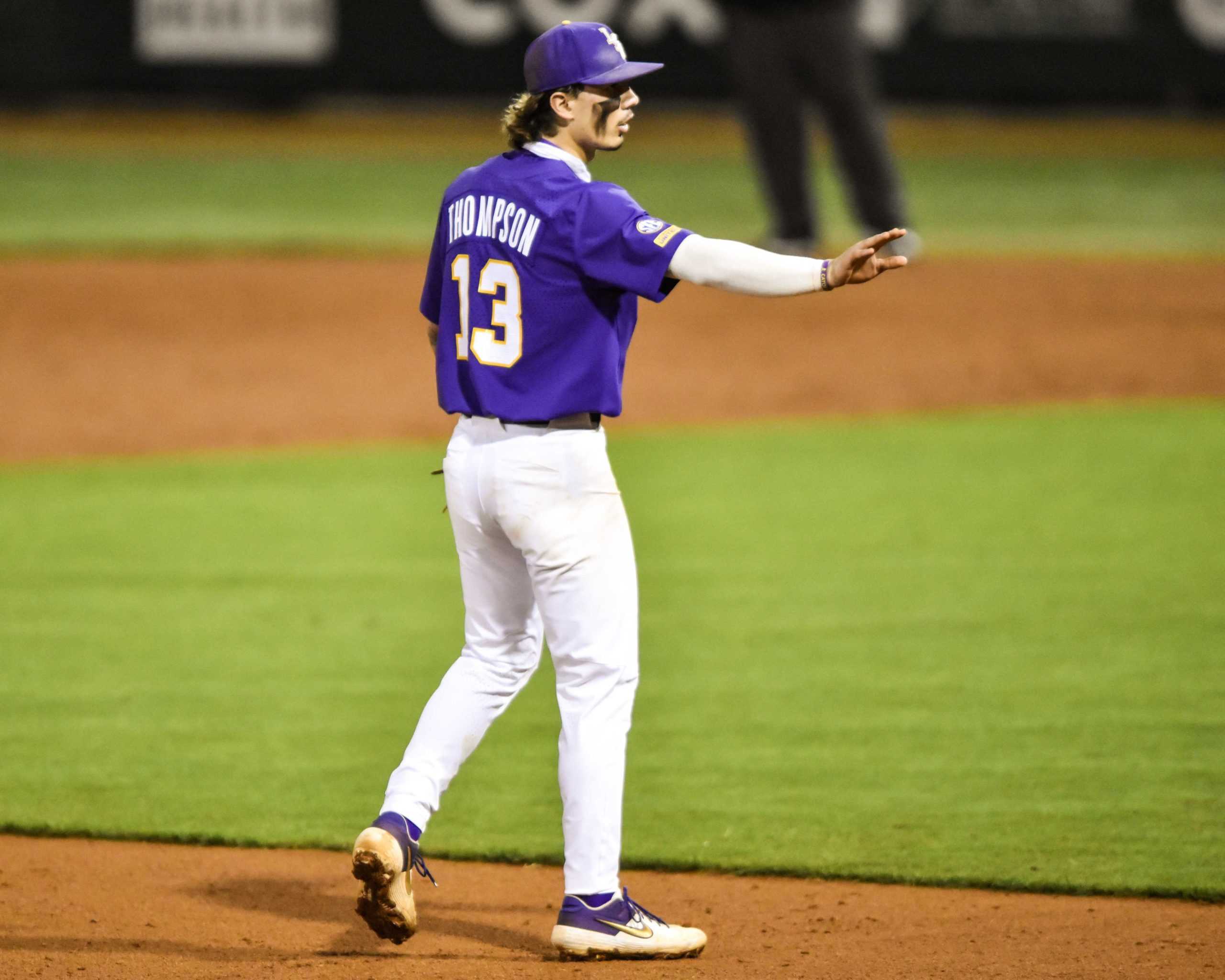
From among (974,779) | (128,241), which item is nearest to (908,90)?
(128,241)

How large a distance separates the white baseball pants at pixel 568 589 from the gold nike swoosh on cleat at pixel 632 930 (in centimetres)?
6

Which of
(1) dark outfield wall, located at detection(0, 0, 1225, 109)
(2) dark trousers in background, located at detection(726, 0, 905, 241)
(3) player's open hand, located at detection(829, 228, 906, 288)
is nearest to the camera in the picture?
(3) player's open hand, located at detection(829, 228, 906, 288)

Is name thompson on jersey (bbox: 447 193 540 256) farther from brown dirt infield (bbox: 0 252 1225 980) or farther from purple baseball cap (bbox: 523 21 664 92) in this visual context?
brown dirt infield (bbox: 0 252 1225 980)

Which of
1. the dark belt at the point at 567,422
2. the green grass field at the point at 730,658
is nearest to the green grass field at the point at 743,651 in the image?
the green grass field at the point at 730,658

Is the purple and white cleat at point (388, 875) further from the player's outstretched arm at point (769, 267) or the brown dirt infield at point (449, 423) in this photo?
the player's outstretched arm at point (769, 267)

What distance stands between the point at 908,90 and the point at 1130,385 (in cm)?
983

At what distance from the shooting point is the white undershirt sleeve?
Result: 3.51 m

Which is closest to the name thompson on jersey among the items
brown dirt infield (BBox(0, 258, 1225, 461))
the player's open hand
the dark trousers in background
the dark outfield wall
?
the player's open hand

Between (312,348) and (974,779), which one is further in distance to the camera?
(312,348)

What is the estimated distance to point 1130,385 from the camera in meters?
11.1

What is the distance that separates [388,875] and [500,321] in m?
1.10

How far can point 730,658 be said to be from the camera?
20.9ft

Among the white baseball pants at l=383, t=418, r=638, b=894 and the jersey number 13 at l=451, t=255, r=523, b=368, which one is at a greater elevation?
the jersey number 13 at l=451, t=255, r=523, b=368

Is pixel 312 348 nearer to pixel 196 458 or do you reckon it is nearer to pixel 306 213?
pixel 196 458
